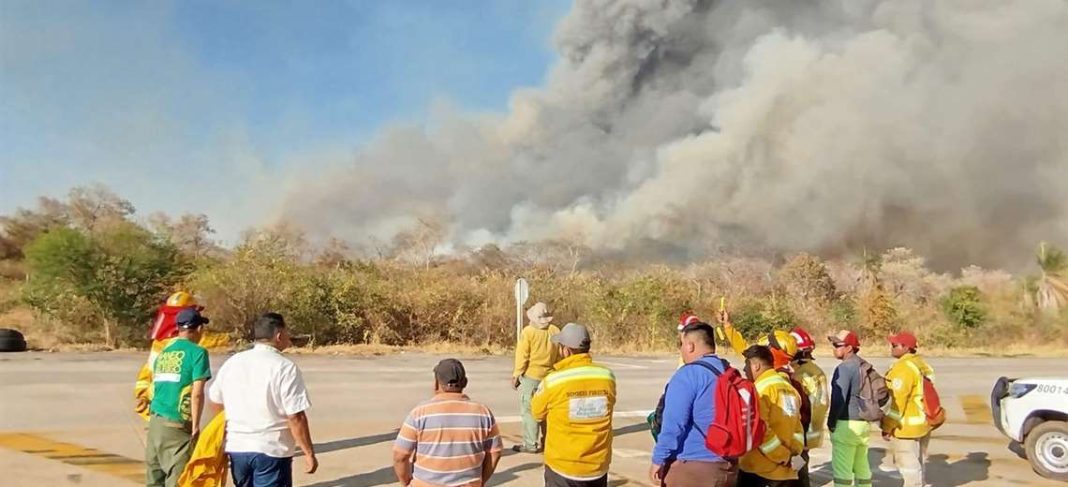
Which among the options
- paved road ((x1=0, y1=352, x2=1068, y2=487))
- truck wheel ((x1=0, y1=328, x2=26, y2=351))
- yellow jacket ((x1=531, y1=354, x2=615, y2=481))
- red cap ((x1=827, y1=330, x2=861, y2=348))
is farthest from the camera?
truck wheel ((x1=0, y1=328, x2=26, y2=351))

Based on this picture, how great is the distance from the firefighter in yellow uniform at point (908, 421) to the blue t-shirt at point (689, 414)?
9.72 feet

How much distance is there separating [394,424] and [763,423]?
6115mm

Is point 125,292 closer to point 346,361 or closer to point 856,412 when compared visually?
point 346,361

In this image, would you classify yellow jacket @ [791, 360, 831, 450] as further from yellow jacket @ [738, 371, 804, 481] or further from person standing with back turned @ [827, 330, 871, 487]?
yellow jacket @ [738, 371, 804, 481]

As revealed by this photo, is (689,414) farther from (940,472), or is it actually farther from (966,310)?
(966,310)

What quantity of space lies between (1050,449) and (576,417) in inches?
226

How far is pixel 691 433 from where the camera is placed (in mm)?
3824

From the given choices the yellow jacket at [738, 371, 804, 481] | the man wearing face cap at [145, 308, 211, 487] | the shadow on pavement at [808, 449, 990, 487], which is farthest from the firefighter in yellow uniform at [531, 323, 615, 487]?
the shadow on pavement at [808, 449, 990, 487]

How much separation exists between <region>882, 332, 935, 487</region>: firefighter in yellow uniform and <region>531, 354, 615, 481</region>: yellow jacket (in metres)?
3.02

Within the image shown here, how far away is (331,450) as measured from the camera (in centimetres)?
775

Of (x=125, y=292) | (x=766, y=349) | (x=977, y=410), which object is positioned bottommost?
(x=977, y=410)

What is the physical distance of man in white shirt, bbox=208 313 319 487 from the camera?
12.8 ft

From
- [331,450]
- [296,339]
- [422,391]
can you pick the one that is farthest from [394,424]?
[296,339]

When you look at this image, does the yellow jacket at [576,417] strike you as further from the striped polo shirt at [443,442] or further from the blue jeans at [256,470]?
the blue jeans at [256,470]
